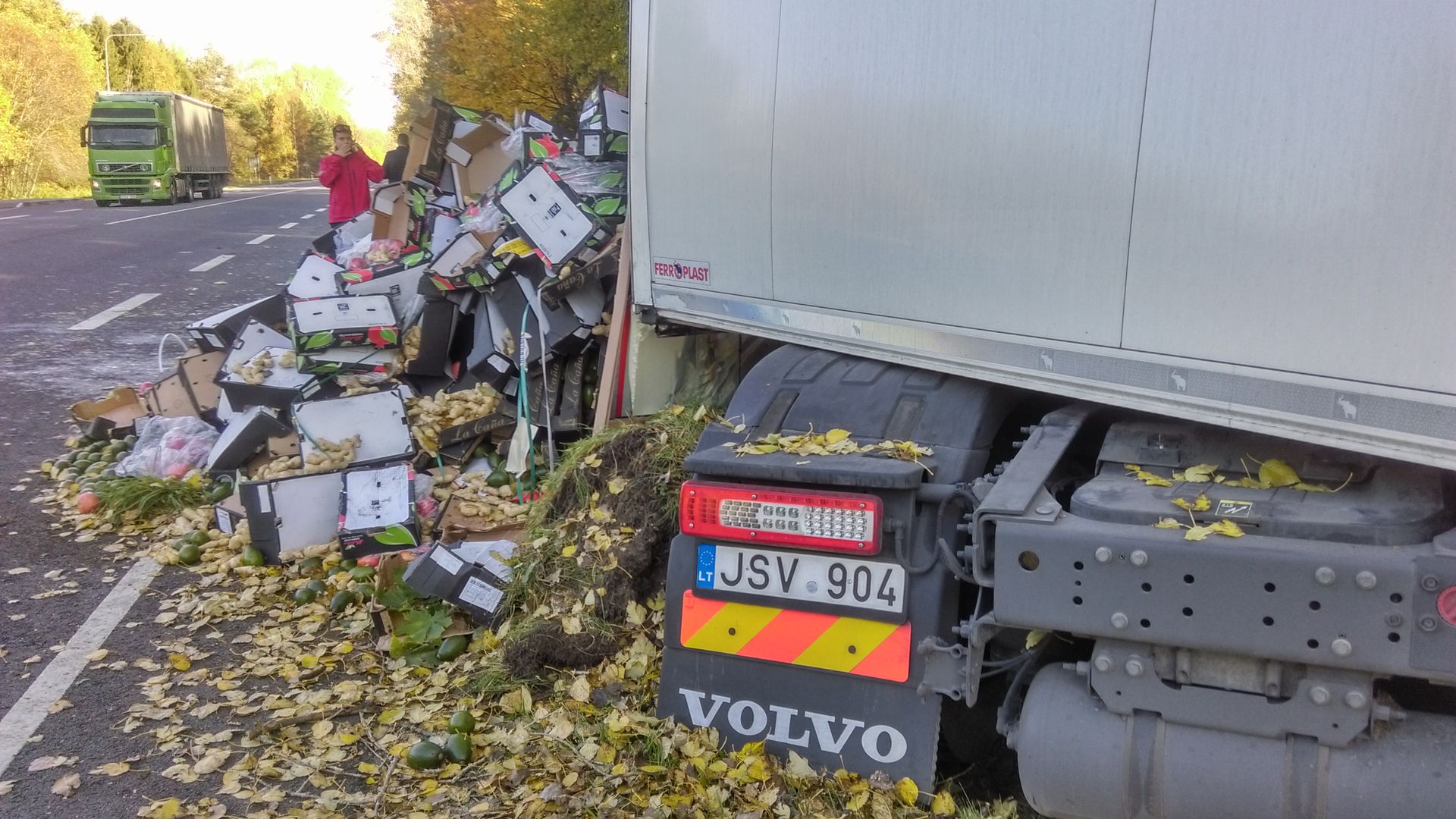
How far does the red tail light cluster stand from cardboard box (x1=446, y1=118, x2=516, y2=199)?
19.9 ft

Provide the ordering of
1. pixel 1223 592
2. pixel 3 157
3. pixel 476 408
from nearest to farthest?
pixel 1223 592 → pixel 476 408 → pixel 3 157

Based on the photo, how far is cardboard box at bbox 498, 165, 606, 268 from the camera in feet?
18.7

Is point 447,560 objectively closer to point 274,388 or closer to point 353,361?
point 353,361

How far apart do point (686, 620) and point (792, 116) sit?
1.59 meters

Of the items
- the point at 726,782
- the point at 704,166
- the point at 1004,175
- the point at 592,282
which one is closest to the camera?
the point at 1004,175

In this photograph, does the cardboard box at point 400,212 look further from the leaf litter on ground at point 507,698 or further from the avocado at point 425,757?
the avocado at point 425,757

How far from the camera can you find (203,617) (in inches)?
189

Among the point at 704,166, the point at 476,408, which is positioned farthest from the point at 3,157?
the point at 704,166

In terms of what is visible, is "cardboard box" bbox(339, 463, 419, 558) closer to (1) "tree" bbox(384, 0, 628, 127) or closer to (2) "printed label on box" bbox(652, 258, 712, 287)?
(2) "printed label on box" bbox(652, 258, 712, 287)

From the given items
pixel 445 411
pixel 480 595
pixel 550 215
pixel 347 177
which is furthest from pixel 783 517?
pixel 347 177

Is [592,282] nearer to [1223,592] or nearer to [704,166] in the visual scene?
[704,166]

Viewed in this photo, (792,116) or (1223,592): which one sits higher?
(792,116)

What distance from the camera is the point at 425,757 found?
11.4ft

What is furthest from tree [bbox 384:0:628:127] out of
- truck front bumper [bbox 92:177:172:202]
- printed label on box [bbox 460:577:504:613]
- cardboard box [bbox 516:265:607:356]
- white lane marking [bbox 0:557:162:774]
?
truck front bumper [bbox 92:177:172:202]
